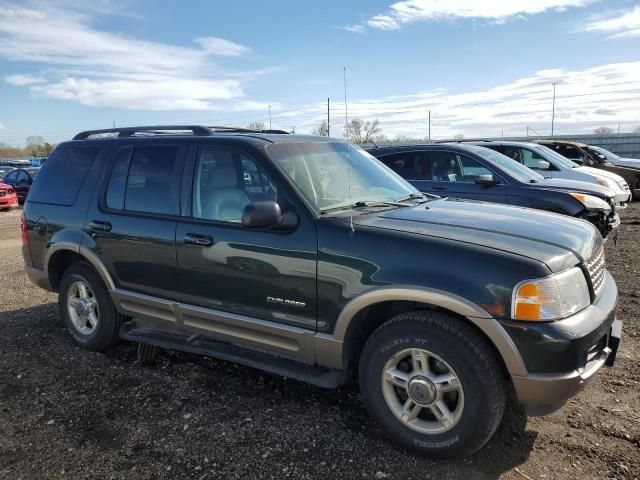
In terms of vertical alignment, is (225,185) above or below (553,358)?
above

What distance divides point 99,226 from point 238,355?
1.74 metres

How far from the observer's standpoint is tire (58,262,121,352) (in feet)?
15.3

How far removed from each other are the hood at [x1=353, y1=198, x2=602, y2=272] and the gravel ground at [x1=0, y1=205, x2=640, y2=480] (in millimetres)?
1136

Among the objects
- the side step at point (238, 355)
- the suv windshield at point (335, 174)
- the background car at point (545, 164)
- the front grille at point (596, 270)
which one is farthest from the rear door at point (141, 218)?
the background car at point (545, 164)

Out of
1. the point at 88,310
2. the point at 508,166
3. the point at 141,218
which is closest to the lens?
the point at 141,218

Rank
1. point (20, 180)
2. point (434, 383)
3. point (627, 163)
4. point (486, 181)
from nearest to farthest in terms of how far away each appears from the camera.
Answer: point (434, 383) < point (486, 181) < point (627, 163) < point (20, 180)

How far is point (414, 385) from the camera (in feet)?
9.93

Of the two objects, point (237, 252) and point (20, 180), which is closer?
point (237, 252)

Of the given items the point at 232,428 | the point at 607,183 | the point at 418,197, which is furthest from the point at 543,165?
the point at 232,428

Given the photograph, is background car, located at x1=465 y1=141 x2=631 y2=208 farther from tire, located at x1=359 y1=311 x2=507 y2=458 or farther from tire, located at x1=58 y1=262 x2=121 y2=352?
tire, located at x1=359 y1=311 x2=507 y2=458

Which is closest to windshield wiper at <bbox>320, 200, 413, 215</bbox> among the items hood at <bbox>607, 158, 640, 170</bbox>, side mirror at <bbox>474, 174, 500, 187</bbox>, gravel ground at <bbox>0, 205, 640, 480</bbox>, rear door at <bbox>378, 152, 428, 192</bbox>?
gravel ground at <bbox>0, 205, 640, 480</bbox>

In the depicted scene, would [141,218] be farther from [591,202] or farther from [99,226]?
[591,202]

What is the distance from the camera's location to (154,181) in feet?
13.9

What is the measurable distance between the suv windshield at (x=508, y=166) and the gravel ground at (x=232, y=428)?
3983 mm
